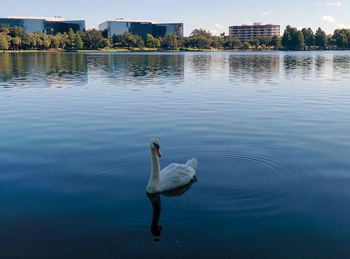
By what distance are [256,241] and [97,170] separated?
23.1ft

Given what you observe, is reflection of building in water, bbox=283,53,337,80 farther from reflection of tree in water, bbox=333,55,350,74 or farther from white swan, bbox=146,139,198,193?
white swan, bbox=146,139,198,193

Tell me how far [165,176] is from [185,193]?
783 millimetres

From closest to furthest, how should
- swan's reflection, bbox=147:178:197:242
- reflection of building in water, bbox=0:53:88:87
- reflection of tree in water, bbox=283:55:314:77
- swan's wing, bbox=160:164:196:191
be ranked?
1. swan's reflection, bbox=147:178:197:242
2. swan's wing, bbox=160:164:196:191
3. reflection of building in water, bbox=0:53:88:87
4. reflection of tree in water, bbox=283:55:314:77

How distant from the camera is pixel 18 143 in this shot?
19531mm

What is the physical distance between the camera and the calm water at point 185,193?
1027cm

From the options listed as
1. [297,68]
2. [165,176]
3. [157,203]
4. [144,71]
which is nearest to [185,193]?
[165,176]

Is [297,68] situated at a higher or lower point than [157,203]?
higher

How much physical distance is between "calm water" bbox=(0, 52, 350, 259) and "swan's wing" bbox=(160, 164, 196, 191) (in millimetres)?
376

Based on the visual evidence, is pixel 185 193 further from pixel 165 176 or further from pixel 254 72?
pixel 254 72

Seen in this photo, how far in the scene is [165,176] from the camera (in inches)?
535

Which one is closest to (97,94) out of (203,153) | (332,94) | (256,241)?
(332,94)

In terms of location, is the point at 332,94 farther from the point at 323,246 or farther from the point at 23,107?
the point at 323,246

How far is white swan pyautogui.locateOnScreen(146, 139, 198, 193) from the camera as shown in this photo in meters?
12.9

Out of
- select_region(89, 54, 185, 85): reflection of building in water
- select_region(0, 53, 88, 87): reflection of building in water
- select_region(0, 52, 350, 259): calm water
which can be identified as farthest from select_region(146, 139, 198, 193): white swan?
select_region(0, 53, 88, 87): reflection of building in water
